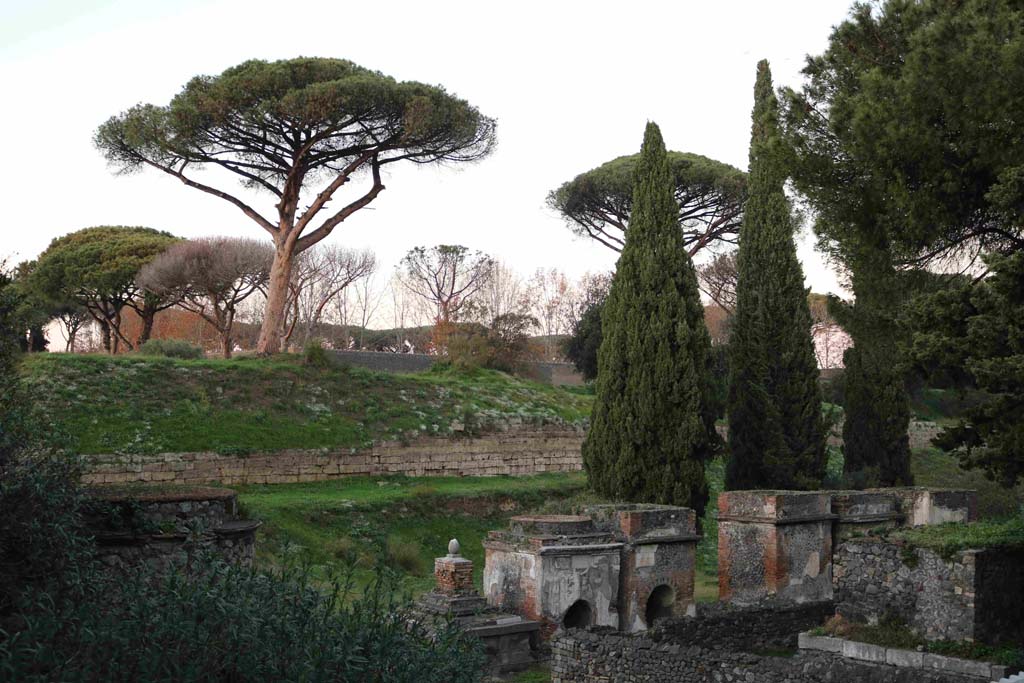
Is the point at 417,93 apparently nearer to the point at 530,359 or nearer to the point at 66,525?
the point at 530,359

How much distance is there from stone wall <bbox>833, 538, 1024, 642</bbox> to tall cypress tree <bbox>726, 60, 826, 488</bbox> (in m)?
8.84

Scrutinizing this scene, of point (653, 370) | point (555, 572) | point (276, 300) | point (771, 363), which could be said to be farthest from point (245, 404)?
point (555, 572)

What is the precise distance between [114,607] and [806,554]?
1065 cm

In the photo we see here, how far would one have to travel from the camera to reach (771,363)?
Result: 73.3ft

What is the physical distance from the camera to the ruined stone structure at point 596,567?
12070 millimetres

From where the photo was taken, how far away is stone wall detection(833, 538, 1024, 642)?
1140cm

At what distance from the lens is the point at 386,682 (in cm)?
519

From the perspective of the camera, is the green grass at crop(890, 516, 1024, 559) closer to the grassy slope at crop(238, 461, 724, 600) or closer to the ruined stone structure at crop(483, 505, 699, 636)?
the ruined stone structure at crop(483, 505, 699, 636)

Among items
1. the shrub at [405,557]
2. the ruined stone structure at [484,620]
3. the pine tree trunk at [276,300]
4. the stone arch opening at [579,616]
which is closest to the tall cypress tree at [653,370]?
the shrub at [405,557]

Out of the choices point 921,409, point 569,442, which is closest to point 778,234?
point 569,442

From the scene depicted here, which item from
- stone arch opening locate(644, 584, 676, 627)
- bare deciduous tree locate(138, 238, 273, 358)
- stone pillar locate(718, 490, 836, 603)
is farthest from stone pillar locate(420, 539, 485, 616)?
bare deciduous tree locate(138, 238, 273, 358)

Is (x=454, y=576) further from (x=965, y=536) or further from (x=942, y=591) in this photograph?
(x=965, y=536)

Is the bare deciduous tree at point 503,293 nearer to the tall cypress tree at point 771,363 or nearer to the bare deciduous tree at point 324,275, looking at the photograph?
the bare deciduous tree at point 324,275

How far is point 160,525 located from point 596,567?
236 inches
